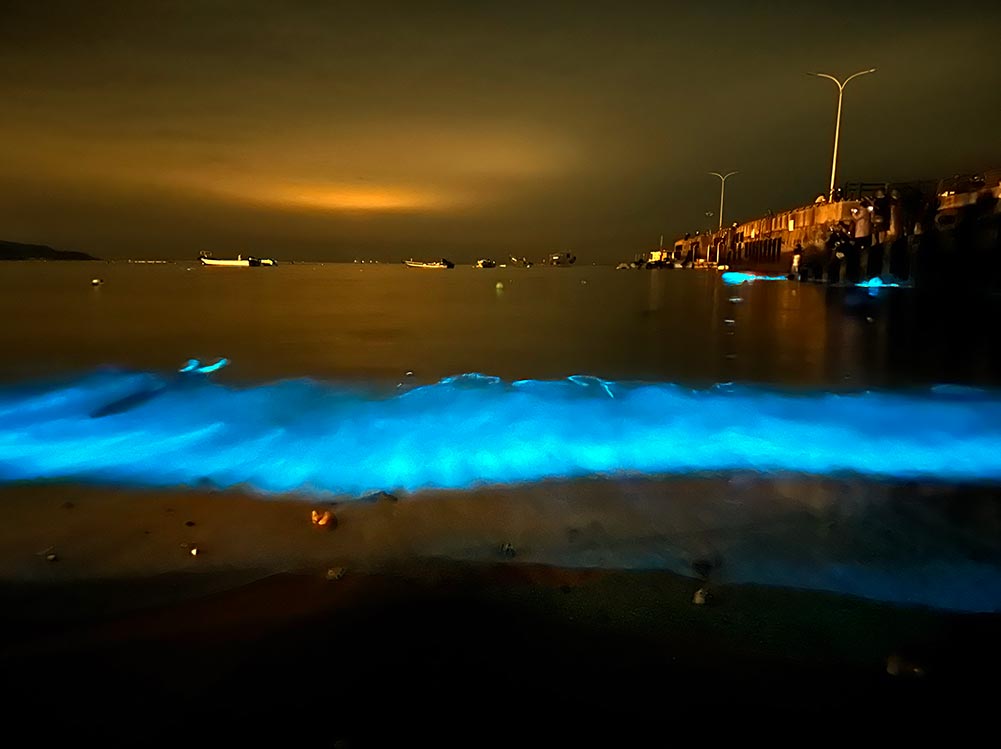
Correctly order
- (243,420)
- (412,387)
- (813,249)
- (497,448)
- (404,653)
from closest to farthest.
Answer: (404,653) → (497,448) → (243,420) → (412,387) → (813,249)

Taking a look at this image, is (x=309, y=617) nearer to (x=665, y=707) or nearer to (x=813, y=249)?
(x=665, y=707)

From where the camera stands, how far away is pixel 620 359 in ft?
49.0

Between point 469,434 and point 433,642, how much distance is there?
428 cm

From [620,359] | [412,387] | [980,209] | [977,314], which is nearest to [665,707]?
[412,387]

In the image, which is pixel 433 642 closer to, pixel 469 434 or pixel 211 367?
pixel 469 434

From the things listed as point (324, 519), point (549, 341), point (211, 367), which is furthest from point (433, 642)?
point (549, 341)

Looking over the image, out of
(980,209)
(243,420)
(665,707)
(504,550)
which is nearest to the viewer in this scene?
(665,707)

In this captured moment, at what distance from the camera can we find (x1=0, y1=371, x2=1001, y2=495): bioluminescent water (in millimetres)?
5984

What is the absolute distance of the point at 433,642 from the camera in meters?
3.05

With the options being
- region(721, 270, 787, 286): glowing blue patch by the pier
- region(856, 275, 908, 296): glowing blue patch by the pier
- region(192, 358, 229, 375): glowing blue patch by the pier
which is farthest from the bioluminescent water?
region(721, 270, 787, 286): glowing blue patch by the pier

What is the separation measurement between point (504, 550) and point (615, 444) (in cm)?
306

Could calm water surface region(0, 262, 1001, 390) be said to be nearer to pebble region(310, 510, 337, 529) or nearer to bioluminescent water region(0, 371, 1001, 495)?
bioluminescent water region(0, 371, 1001, 495)

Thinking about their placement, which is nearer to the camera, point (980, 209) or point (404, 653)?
point (404, 653)

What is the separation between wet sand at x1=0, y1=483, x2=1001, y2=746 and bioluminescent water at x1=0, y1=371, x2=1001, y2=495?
1.45 m
